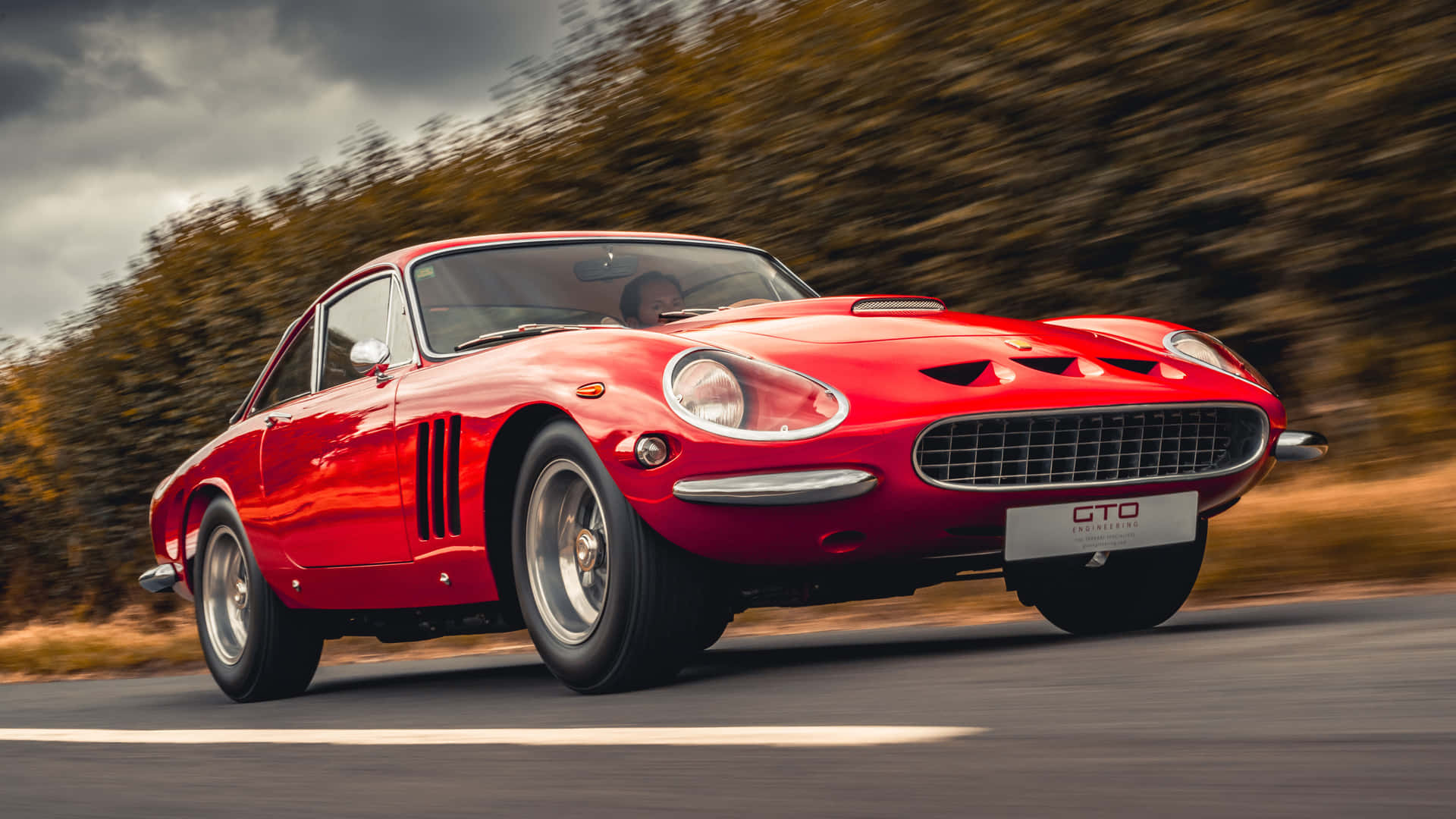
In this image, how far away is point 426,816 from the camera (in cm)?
256

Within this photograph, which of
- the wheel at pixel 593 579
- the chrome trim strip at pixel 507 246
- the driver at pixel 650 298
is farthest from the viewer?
the driver at pixel 650 298

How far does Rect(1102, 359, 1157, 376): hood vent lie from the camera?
426 centimetres

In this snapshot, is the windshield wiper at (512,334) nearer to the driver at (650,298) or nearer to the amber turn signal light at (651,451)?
the driver at (650,298)

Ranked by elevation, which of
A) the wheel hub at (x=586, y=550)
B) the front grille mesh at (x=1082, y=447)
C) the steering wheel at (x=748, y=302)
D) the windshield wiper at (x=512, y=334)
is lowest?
the wheel hub at (x=586, y=550)

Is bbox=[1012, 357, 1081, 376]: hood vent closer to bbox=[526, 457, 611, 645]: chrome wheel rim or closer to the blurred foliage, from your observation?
bbox=[526, 457, 611, 645]: chrome wheel rim

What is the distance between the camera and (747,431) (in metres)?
3.84

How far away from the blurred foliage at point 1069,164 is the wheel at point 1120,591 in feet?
4.70

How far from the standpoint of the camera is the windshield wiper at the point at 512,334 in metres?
5.00

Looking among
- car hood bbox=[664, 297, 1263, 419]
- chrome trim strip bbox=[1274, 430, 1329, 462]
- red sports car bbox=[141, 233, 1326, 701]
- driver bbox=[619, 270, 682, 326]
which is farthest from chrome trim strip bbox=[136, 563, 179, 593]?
chrome trim strip bbox=[1274, 430, 1329, 462]

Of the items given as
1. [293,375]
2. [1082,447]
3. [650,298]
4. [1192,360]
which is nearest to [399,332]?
[650,298]

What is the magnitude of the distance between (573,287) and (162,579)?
2628mm

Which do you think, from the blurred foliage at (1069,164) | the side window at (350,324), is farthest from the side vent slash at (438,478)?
Result: the blurred foliage at (1069,164)

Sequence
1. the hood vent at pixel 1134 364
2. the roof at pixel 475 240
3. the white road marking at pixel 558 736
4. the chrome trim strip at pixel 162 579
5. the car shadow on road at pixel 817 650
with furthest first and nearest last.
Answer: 1. the chrome trim strip at pixel 162 579
2. the roof at pixel 475 240
3. the car shadow on road at pixel 817 650
4. the hood vent at pixel 1134 364
5. the white road marking at pixel 558 736

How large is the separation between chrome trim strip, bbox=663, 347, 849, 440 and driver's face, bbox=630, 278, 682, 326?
1.40 metres
